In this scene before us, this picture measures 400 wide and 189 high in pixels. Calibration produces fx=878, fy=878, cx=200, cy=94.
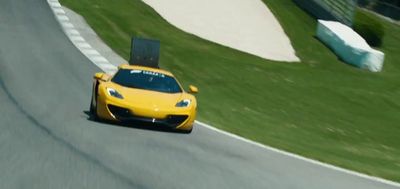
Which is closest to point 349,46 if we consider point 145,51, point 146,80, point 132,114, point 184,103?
point 145,51

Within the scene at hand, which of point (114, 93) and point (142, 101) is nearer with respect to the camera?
point (142, 101)

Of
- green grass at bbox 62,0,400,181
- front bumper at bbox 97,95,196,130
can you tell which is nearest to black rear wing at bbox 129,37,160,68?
green grass at bbox 62,0,400,181

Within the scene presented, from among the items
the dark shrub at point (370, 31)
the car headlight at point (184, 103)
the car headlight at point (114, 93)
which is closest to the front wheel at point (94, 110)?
the car headlight at point (114, 93)

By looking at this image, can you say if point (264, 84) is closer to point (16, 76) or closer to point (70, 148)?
point (16, 76)

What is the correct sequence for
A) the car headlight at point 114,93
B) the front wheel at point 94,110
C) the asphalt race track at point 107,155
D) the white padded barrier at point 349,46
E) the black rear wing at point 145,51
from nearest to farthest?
the asphalt race track at point 107,155 → the car headlight at point 114,93 → the front wheel at point 94,110 → the black rear wing at point 145,51 → the white padded barrier at point 349,46

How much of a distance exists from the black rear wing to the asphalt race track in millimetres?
A: 4389

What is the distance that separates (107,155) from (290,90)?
18.9 m

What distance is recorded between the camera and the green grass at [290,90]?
75.3ft

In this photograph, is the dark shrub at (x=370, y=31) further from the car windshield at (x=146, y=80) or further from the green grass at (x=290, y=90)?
the car windshield at (x=146, y=80)

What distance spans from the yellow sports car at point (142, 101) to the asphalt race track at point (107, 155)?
0.27 metres

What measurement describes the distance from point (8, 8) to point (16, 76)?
1381 centimetres

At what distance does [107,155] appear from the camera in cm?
1418

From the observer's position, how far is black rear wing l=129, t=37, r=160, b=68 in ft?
95.0

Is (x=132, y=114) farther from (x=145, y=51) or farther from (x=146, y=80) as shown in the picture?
(x=145, y=51)
